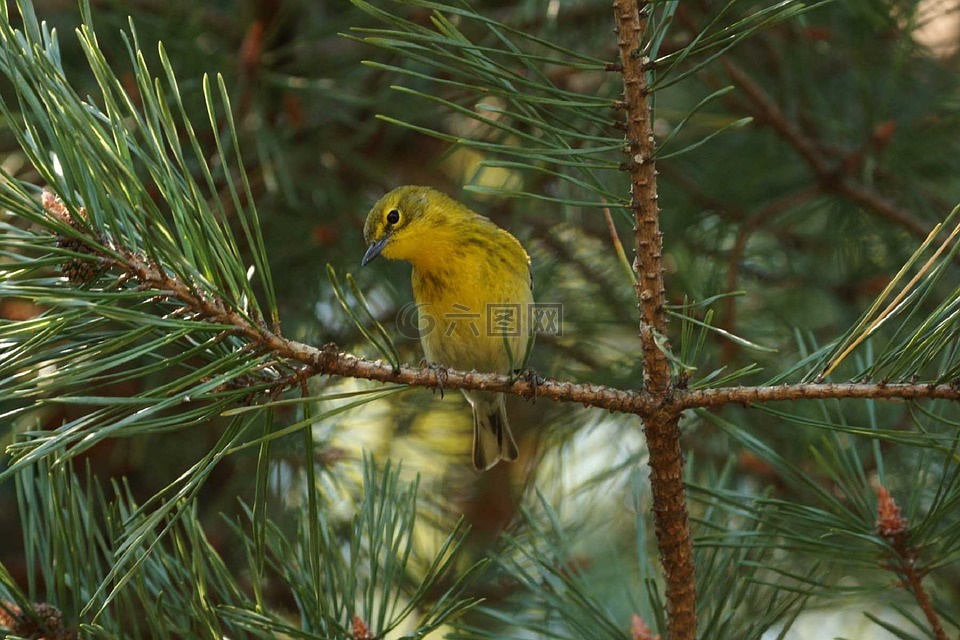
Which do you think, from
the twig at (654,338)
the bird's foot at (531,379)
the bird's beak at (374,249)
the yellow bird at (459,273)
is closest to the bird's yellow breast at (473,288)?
the yellow bird at (459,273)

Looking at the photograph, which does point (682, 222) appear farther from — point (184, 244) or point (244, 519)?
point (184, 244)

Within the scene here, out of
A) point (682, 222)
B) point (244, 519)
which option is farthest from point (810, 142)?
point (244, 519)

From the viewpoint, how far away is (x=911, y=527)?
2.13 metres

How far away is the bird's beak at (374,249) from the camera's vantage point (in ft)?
11.8

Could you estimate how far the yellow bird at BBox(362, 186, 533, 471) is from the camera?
3.76 meters

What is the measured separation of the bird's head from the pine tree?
0.24m

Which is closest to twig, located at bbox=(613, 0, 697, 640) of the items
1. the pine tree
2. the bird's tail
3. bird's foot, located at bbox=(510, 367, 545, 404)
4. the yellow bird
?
the pine tree

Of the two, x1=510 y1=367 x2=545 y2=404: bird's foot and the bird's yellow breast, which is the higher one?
the bird's yellow breast

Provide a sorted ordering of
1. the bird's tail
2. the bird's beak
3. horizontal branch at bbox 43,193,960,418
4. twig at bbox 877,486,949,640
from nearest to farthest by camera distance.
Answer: horizontal branch at bbox 43,193,960,418, twig at bbox 877,486,949,640, the bird's beak, the bird's tail

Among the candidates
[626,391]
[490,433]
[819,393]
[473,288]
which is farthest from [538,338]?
[819,393]

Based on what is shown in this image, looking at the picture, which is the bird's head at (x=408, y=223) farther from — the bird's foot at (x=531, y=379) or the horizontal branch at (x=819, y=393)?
the horizontal branch at (x=819, y=393)

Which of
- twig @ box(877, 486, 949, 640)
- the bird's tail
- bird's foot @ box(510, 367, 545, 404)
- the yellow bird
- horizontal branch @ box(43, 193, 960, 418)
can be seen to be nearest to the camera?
horizontal branch @ box(43, 193, 960, 418)

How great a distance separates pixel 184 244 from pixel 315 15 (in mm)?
2542

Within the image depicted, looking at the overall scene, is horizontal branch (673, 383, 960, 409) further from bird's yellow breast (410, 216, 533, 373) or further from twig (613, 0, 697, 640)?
bird's yellow breast (410, 216, 533, 373)
